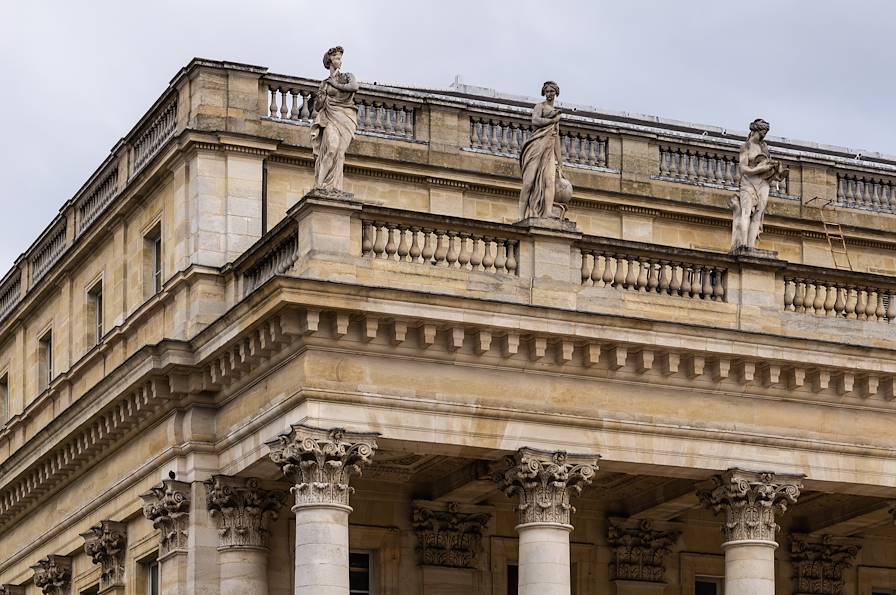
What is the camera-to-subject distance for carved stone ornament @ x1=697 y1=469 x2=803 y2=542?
39656mm

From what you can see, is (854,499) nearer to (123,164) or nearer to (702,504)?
(702,504)

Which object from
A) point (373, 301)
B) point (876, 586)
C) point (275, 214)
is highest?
point (275, 214)

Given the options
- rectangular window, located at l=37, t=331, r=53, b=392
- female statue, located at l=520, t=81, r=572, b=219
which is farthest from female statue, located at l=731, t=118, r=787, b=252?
rectangular window, located at l=37, t=331, r=53, b=392

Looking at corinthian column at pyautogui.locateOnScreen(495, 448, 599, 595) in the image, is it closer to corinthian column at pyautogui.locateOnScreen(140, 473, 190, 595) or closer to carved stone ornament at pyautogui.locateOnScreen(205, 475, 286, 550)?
carved stone ornament at pyautogui.locateOnScreen(205, 475, 286, 550)

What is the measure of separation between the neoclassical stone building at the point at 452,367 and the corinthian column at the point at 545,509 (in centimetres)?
4

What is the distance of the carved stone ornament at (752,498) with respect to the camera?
1561 inches

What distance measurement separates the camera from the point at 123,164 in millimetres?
46188

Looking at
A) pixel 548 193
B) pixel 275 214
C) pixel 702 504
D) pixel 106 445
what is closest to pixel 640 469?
pixel 702 504

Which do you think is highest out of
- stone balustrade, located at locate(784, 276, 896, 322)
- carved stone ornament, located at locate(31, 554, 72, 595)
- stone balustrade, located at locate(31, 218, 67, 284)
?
stone balustrade, located at locate(31, 218, 67, 284)

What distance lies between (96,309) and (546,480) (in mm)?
13028

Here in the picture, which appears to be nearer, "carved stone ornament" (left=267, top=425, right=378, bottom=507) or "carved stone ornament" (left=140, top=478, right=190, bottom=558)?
"carved stone ornament" (left=267, top=425, right=378, bottom=507)

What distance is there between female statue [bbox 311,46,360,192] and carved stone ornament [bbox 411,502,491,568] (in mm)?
7237

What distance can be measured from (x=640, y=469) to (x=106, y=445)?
10.7 m

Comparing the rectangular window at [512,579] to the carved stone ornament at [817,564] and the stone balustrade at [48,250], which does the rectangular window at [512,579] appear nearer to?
the carved stone ornament at [817,564]
